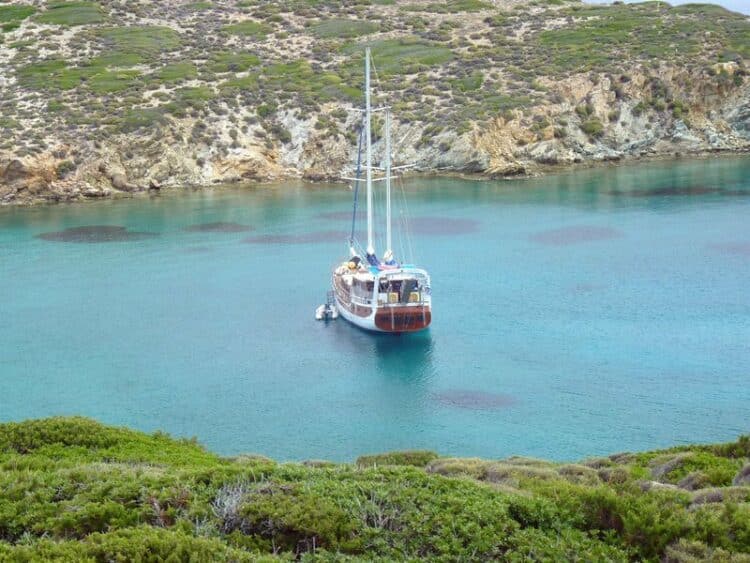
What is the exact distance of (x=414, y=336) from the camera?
122 ft

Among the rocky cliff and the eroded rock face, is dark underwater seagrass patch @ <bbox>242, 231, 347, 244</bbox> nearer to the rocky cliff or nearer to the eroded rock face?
the eroded rock face

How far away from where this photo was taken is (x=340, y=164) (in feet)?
259

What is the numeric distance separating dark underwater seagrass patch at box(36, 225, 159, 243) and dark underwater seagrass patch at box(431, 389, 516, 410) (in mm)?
31103

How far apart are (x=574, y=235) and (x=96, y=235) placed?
26837mm

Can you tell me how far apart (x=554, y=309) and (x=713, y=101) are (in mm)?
51994

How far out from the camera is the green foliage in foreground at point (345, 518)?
36.6 ft

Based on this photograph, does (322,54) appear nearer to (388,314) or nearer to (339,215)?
(339,215)

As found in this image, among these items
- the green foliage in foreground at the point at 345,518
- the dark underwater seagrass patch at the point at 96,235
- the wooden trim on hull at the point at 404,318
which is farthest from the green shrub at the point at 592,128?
the green foliage in foreground at the point at 345,518

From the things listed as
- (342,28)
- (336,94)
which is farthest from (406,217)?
(342,28)


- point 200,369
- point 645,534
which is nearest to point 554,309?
point 200,369

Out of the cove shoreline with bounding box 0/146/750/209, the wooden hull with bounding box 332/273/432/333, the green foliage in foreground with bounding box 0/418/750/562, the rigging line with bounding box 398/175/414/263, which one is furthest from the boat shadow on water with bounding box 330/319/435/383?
the cove shoreline with bounding box 0/146/750/209

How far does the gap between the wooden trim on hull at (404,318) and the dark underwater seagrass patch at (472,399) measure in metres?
6.28

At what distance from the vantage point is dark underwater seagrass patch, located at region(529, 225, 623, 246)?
5228cm

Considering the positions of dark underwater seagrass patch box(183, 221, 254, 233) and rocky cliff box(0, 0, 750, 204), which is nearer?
dark underwater seagrass patch box(183, 221, 254, 233)
